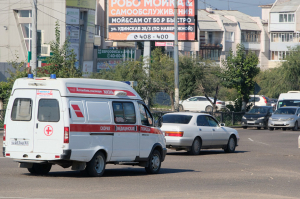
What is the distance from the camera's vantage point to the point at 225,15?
327 feet

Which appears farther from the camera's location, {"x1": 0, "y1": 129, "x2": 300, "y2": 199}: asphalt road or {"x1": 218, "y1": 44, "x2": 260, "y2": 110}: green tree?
{"x1": 218, "y1": 44, "x2": 260, "y2": 110}: green tree

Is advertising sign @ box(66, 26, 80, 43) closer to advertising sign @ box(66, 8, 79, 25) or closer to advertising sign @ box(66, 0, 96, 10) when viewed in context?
advertising sign @ box(66, 8, 79, 25)

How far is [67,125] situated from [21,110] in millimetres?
1216

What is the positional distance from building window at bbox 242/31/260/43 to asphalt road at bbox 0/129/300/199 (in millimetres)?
83582

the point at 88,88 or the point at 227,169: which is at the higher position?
the point at 88,88

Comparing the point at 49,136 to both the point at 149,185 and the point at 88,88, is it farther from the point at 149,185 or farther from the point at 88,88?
the point at 149,185

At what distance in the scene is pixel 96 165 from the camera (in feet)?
38.8

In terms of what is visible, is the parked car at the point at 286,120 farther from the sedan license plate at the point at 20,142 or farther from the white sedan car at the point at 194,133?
the sedan license plate at the point at 20,142

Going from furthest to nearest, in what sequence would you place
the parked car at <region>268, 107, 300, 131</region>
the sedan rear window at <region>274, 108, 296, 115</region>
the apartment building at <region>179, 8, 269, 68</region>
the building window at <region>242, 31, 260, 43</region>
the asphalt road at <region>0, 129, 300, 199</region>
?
the building window at <region>242, 31, 260, 43</region>
the apartment building at <region>179, 8, 269, 68</region>
the sedan rear window at <region>274, 108, 296, 115</region>
the parked car at <region>268, 107, 300, 131</region>
the asphalt road at <region>0, 129, 300, 199</region>

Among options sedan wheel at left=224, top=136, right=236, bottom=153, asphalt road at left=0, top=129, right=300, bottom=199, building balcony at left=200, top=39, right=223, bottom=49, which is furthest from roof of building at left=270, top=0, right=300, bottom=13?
asphalt road at left=0, top=129, right=300, bottom=199

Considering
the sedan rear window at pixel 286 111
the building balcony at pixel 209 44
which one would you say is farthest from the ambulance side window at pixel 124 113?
the building balcony at pixel 209 44

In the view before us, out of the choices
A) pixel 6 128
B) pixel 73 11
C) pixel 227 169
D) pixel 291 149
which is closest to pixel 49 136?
pixel 6 128

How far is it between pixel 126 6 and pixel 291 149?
22725 millimetres

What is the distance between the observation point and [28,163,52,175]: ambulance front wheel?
12.1 metres
